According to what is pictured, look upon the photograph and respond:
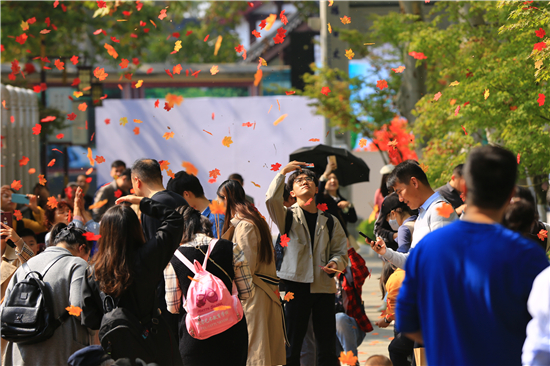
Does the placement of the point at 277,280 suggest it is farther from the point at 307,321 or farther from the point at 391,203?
the point at 391,203

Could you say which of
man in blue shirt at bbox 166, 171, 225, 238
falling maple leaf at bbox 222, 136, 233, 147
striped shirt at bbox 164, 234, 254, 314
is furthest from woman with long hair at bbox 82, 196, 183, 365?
falling maple leaf at bbox 222, 136, 233, 147

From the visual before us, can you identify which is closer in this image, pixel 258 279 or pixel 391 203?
pixel 258 279

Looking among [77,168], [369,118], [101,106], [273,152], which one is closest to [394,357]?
[273,152]

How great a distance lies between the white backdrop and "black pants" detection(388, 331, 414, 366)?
7.56m

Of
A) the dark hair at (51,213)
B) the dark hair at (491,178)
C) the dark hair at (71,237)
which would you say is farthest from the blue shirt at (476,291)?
the dark hair at (51,213)

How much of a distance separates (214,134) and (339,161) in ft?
15.9

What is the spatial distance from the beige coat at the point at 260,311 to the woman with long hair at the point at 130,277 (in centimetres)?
105

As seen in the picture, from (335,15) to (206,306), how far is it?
11868mm

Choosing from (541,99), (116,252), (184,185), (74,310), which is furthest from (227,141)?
(116,252)

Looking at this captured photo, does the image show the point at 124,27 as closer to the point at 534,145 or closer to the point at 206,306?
the point at 534,145

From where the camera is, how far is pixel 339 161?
868cm

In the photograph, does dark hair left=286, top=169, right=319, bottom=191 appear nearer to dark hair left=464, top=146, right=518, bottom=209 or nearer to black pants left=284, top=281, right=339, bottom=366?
black pants left=284, top=281, right=339, bottom=366

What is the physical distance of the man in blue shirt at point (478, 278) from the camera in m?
2.25

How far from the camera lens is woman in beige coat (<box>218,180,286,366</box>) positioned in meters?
4.74
